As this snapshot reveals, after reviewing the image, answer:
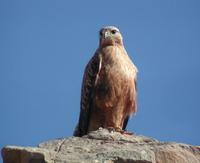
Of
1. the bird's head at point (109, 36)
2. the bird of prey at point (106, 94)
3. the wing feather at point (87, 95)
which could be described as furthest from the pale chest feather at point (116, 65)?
the bird's head at point (109, 36)

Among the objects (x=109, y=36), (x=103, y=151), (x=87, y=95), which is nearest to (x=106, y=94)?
(x=87, y=95)

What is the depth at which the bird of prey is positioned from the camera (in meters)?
11.0

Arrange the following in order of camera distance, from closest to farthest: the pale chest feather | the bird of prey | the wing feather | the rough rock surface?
the rough rock surface, the wing feather, the bird of prey, the pale chest feather

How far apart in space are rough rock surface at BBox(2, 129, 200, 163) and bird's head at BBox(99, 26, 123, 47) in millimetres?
5258

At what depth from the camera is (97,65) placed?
1124 cm

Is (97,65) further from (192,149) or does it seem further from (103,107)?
(192,149)

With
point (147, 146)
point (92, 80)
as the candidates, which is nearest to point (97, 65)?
point (92, 80)

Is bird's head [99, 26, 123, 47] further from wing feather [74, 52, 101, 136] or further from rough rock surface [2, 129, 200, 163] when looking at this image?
rough rock surface [2, 129, 200, 163]

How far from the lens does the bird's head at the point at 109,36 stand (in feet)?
39.9

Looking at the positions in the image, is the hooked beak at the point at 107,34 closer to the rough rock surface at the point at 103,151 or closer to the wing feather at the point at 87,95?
the wing feather at the point at 87,95

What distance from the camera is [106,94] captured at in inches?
A: 432

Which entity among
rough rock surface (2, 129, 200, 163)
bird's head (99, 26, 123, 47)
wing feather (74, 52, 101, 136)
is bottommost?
rough rock surface (2, 129, 200, 163)

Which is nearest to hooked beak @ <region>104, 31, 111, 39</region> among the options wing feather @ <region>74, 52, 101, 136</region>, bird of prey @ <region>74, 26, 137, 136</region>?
bird of prey @ <region>74, 26, 137, 136</region>

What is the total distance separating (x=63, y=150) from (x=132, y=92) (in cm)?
504
